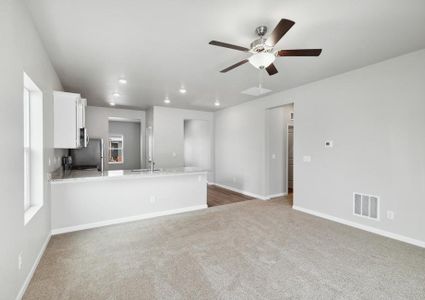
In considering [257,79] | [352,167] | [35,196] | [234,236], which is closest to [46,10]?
[35,196]

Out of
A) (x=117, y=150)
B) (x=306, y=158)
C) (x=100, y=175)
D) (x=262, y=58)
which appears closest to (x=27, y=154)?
(x=100, y=175)

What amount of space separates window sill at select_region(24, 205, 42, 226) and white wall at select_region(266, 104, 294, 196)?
183 inches

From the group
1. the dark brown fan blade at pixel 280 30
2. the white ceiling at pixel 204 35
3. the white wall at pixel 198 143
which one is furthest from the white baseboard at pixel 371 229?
the white wall at pixel 198 143

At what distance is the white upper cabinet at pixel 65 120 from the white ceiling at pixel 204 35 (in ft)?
1.79

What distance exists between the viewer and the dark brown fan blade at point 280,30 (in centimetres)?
163

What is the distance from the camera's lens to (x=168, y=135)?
6672 mm

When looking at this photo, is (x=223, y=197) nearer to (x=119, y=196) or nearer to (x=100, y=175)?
(x=119, y=196)

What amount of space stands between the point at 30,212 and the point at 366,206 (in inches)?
190

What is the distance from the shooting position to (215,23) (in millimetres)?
2180

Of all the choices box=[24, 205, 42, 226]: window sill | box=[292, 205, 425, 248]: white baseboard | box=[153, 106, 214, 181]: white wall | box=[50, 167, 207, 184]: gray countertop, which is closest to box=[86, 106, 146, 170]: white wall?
box=[153, 106, 214, 181]: white wall

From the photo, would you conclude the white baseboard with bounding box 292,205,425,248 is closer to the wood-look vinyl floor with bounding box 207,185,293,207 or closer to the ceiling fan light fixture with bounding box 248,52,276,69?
the wood-look vinyl floor with bounding box 207,185,293,207

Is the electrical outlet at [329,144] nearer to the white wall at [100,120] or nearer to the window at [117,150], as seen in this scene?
the white wall at [100,120]

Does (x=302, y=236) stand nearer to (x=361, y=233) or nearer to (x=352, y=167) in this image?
(x=361, y=233)

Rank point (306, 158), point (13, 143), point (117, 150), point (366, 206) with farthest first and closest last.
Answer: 1. point (117, 150)
2. point (306, 158)
3. point (366, 206)
4. point (13, 143)
